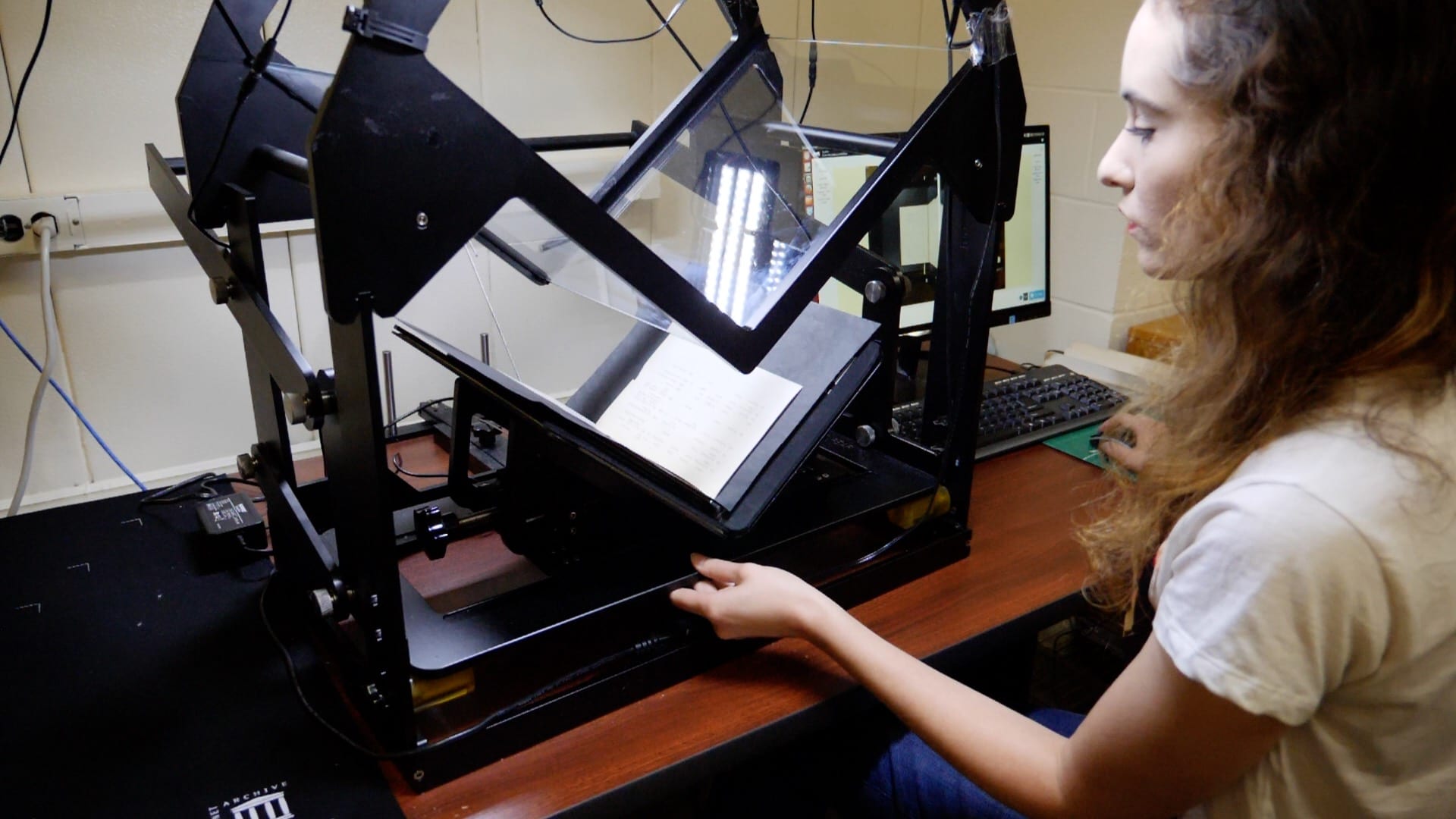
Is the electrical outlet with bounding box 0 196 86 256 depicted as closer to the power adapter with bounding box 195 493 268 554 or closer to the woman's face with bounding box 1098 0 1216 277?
the power adapter with bounding box 195 493 268 554

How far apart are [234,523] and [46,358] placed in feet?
1.38

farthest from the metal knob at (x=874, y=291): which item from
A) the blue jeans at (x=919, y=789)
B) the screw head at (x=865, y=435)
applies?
the blue jeans at (x=919, y=789)

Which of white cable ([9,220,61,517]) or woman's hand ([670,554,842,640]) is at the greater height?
white cable ([9,220,61,517])

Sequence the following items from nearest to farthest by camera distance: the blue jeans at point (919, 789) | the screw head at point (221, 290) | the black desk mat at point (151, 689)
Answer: the black desk mat at point (151, 689) → the screw head at point (221, 290) → the blue jeans at point (919, 789)

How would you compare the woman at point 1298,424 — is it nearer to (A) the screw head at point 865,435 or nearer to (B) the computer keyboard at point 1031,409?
(A) the screw head at point 865,435

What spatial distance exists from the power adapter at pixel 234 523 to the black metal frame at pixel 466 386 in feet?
0.31

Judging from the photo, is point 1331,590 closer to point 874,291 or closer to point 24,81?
point 874,291

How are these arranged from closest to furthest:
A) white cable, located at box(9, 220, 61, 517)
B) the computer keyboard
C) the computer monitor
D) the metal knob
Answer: the metal knob, white cable, located at box(9, 220, 61, 517), the computer keyboard, the computer monitor

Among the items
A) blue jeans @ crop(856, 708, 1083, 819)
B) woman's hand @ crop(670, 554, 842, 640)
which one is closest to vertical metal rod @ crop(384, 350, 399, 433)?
woman's hand @ crop(670, 554, 842, 640)

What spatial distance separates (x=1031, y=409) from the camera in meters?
1.48

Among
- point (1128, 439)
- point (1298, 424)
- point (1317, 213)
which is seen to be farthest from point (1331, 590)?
point (1128, 439)

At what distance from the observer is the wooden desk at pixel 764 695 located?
0.75 m

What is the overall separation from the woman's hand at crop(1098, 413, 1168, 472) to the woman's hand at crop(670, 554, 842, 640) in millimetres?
518

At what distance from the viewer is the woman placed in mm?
584
